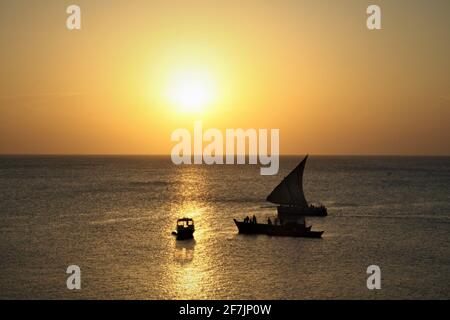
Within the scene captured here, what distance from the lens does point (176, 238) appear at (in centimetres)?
6756

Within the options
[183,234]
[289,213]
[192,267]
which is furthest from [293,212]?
[192,267]

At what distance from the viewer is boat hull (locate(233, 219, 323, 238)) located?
2721 inches

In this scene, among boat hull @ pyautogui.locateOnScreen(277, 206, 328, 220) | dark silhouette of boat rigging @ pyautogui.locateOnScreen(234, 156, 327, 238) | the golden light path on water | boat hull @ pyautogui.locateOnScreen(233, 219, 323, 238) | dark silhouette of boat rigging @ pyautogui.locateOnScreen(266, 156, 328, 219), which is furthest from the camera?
boat hull @ pyautogui.locateOnScreen(277, 206, 328, 220)

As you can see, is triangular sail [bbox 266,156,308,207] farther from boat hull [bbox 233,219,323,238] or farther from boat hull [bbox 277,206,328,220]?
boat hull [bbox 233,219,323,238]

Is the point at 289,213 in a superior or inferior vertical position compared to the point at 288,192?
inferior

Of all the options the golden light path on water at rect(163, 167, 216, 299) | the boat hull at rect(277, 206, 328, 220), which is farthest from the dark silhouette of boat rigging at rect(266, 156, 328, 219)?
the golden light path on water at rect(163, 167, 216, 299)

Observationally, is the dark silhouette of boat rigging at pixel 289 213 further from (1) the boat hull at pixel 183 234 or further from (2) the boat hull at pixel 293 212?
(1) the boat hull at pixel 183 234

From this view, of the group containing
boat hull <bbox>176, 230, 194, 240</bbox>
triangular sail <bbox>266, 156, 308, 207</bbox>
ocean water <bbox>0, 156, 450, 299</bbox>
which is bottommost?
ocean water <bbox>0, 156, 450, 299</bbox>

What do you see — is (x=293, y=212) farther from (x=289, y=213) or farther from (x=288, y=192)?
(x=288, y=192)

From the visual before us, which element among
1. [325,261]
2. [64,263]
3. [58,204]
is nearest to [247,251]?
[325,261]

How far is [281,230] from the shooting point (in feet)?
230

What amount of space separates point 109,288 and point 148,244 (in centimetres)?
1992
